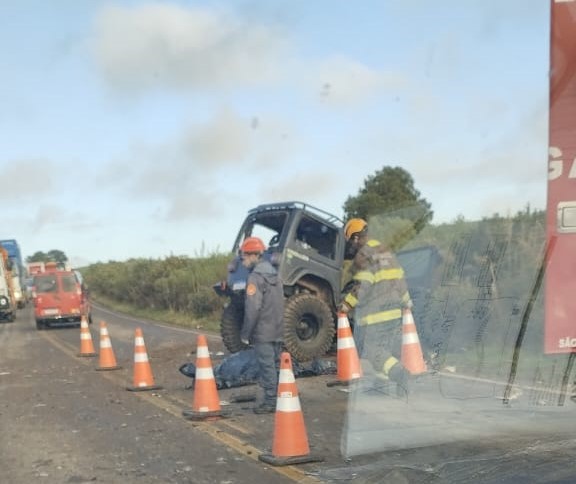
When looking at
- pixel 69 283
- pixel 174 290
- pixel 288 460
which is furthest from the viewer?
pixel 174 290

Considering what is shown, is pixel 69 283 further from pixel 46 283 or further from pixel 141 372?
pixel 141 372

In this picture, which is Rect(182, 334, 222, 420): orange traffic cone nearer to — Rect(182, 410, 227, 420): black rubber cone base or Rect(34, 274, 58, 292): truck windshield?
Rect(182, 410, 227, 420): black rubber cone base

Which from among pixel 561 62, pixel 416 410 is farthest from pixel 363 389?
pixel 561 62

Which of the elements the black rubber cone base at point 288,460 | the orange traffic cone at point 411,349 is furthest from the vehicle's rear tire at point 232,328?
the black rubber cone base at point 288,460

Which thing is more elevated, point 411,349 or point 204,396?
point 411,349

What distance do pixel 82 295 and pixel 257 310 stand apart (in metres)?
19.9

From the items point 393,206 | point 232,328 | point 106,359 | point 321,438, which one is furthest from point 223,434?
point 393,206

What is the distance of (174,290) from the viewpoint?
32.8m

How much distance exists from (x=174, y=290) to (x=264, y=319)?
80.6 feet

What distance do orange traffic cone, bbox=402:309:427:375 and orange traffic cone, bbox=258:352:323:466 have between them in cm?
109

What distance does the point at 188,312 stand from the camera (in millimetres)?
30016

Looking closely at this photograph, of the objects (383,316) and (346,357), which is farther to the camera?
(346,357)

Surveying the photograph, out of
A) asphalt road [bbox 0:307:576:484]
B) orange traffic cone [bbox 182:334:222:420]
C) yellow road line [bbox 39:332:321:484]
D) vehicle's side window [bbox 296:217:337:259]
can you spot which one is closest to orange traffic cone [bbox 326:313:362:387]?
asphalt road [bbox 0:307:576:484]

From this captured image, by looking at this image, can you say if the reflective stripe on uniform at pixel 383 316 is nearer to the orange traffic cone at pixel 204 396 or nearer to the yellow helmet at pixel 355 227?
the yellow helmet at pixel 355 227
